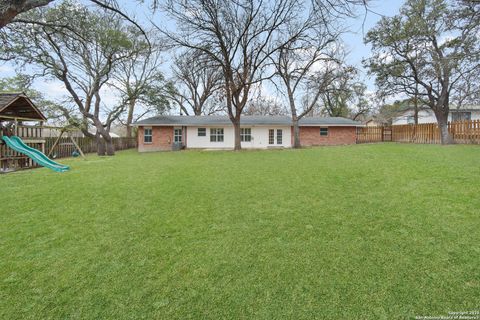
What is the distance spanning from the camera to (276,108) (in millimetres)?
39625

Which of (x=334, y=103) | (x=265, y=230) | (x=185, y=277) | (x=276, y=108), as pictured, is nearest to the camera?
(x=185, y=277)

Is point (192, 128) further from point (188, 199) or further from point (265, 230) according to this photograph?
point (265, 230)

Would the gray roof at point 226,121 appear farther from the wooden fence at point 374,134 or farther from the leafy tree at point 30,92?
the leafy tree at point 30,92

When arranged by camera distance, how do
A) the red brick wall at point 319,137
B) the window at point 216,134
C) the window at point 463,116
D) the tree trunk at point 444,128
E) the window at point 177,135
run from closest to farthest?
the tree trunk at point 444,128, the window at point 177,135, the window at point 216,134, the red brick wall at point 319,137, the window at point 463,116

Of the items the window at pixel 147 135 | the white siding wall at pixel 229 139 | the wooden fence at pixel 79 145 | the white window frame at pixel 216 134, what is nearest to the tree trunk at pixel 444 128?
the white siding wall at pixel 229 139

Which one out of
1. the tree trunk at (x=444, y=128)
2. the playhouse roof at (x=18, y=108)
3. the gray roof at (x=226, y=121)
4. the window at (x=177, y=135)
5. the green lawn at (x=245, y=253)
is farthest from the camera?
the window at (x=177, y=135)

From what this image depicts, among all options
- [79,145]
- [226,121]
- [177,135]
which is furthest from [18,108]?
[226,121]

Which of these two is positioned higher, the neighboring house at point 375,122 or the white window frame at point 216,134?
the neighboring house at point 375,122

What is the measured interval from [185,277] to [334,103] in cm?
3635

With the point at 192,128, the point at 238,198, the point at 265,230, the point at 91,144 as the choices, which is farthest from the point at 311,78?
the point at 91,144

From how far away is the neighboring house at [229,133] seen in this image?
2130 centimetres

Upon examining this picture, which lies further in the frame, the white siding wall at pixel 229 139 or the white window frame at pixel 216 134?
the white window frame at pixel 216 134

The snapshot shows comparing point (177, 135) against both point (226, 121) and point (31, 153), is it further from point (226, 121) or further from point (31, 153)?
point (31, 153)

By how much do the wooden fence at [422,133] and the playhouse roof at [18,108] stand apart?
26222 millimetres
